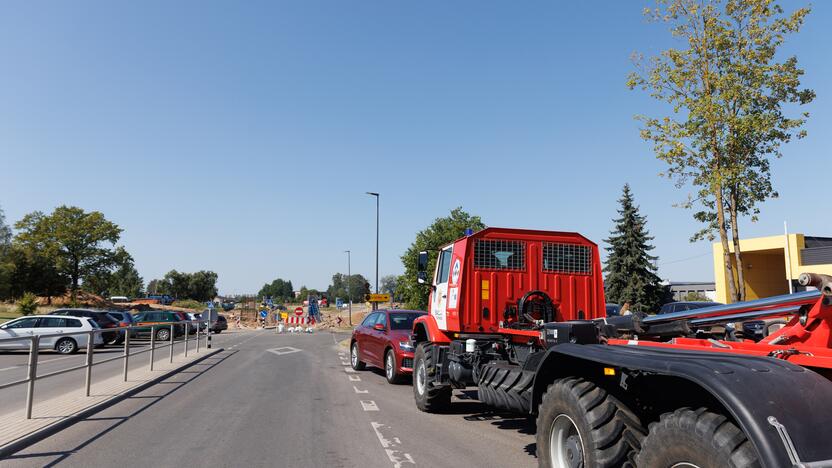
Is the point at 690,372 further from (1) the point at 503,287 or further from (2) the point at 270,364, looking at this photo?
(2) the point at 270,364

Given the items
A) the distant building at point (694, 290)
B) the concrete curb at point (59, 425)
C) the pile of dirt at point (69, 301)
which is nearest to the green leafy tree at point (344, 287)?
the pile of dirt at point (69, 301)

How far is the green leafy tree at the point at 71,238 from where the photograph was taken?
60156 mm

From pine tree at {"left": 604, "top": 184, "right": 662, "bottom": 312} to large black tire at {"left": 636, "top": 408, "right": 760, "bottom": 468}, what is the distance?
41.4 m

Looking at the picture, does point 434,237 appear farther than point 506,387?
Yes

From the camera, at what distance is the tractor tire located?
575 centimetres

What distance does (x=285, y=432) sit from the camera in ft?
24.2

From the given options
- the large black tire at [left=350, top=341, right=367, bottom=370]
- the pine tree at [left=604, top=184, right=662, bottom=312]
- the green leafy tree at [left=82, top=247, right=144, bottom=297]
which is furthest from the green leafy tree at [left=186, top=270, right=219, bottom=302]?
the large black tire at [left=350, top=341, right=367, bottom=370]

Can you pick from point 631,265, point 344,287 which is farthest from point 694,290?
point 344,287

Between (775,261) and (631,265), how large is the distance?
30.6ft

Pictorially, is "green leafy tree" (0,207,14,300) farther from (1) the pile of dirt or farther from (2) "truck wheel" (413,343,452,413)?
(2) "truck wheel" (413,343,452,413)

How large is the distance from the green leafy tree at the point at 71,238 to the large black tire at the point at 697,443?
6919 cm

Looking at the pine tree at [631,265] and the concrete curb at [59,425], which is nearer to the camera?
the concrete curb at [59,425]

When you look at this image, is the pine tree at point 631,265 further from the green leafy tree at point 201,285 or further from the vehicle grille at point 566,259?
the green leafy tree at point 201,285

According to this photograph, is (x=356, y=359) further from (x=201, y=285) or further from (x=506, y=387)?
(x=201, y=285)
